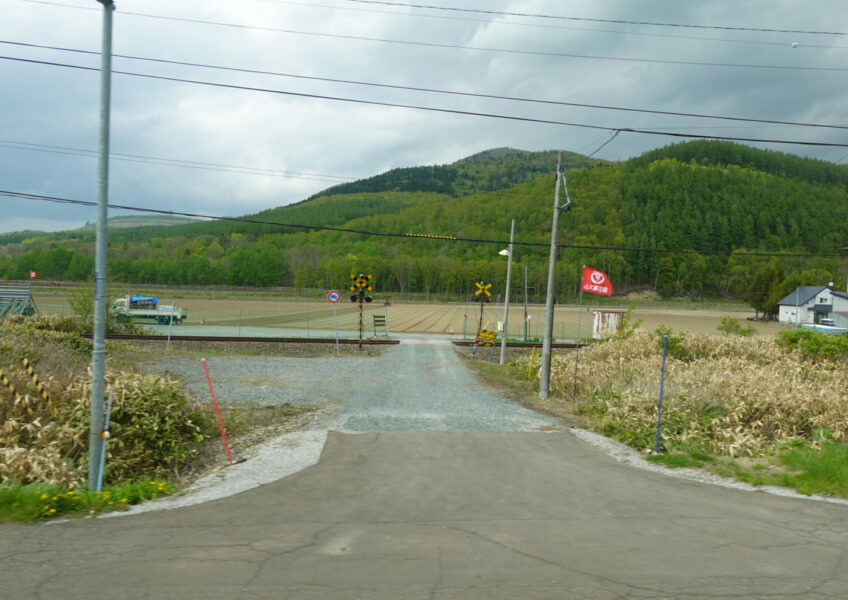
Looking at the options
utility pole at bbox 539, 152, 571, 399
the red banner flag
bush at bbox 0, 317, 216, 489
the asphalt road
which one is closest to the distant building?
the red banner flag

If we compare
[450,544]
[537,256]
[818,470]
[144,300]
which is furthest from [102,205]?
[537,256]

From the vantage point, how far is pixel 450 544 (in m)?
5.34

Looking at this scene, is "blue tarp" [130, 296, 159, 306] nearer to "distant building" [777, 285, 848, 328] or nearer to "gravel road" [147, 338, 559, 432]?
"gravel road" [147, 338, 559, 432]

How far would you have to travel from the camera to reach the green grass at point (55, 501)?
5.89m

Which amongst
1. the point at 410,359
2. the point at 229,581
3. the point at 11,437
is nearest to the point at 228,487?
the point at 229,581

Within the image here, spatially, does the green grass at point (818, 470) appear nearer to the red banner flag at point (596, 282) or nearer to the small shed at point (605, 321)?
the red banner flag at point (596, 282)

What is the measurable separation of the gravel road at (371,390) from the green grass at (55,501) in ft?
16.3

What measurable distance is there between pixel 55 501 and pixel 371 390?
Answer: 34.7 ft

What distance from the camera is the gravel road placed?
12.2m

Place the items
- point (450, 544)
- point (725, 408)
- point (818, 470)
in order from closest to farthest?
point (450, 544) < point (818, 470) < point (725, 408)

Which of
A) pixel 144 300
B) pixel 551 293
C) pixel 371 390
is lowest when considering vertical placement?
pixel 144 300

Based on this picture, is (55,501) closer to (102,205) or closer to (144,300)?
(102,205)

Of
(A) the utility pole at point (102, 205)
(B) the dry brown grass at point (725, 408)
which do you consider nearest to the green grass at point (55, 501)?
(A) the utility pole at point (102, 205)

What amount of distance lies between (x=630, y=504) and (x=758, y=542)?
1.58 meters
